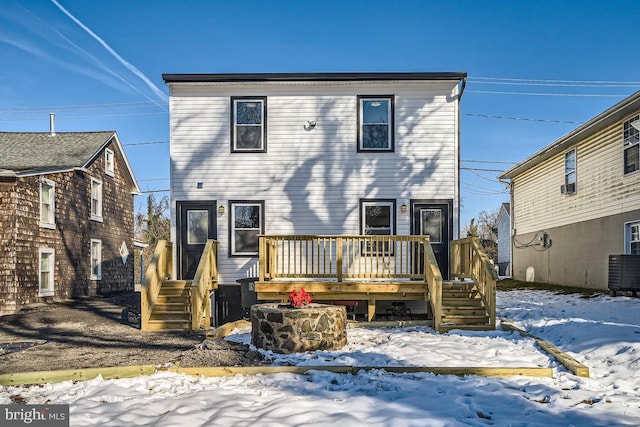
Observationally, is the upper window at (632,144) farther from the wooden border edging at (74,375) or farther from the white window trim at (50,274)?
the white window trim at (50,274)

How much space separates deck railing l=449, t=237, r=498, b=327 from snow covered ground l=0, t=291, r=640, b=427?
147 centimetres

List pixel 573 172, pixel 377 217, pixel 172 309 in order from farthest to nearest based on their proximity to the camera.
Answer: pixel 573 172, pixel 377 217, pixel 172 309

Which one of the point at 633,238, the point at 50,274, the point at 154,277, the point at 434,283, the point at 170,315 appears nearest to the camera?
the point at 434,283

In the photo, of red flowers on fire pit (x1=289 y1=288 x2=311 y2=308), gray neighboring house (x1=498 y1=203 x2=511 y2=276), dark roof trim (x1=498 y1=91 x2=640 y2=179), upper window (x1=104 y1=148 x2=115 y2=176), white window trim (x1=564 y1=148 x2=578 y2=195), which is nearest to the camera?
→ red flowers on fire pit (x1=289 y1=288 x2=311 y2=308)

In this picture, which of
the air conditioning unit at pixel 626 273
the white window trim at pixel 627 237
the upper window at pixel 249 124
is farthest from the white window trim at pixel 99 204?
the white window trim at pixel 627 237

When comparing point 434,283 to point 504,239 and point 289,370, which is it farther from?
point 504,239

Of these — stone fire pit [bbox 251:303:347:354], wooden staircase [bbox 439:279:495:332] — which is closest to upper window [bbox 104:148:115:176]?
stone fire pit [bbox 251:303:347:354]

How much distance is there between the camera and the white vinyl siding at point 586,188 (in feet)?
44.0

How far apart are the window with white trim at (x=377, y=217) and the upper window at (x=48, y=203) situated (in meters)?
10.5

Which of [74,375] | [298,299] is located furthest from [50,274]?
[74,375]

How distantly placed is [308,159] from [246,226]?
229cm

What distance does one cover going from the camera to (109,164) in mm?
19812

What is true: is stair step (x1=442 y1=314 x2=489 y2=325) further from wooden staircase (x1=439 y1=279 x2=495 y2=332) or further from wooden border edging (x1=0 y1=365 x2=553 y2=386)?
wooden border edging (x1=0 y1=365 x2=553 y2=386)

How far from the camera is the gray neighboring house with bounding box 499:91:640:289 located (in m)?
13.0
